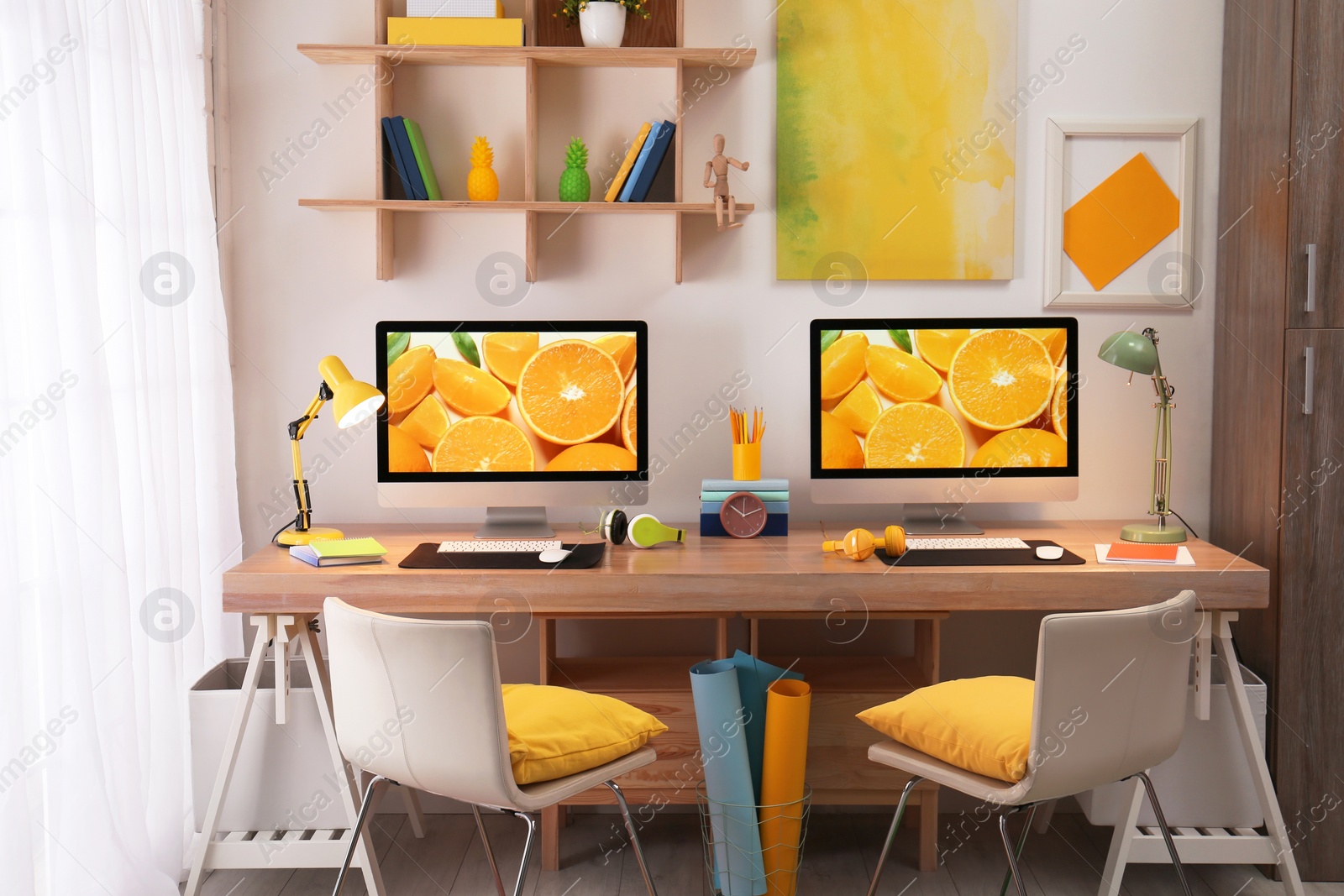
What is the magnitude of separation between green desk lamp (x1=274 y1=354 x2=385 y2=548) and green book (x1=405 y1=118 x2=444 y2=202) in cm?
50

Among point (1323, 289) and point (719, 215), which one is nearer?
point (1323, 289)

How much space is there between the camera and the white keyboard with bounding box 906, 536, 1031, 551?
2092mm

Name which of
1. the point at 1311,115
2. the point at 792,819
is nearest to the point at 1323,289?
the point at 1311,115

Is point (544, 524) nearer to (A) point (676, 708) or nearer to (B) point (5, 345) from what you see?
(A) point (676, 708)

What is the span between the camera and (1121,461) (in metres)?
2.49

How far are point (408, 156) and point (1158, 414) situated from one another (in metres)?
1.90

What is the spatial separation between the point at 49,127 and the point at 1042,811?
2476mm

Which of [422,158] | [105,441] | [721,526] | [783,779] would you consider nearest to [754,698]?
[783,779]

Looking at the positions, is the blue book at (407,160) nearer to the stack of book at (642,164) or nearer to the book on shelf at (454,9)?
the book on shelf at (454,9)

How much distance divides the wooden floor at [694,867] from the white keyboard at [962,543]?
73cm

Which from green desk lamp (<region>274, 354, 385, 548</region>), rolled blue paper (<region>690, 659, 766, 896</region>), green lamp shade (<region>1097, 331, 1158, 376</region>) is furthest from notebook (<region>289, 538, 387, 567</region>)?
green lamp shade (<region>1097, 331, 1158, 376</region>)

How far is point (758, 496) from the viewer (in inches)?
87.9

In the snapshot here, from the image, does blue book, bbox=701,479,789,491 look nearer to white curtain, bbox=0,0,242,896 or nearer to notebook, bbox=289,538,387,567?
notebook, bbox=289,538,387,567

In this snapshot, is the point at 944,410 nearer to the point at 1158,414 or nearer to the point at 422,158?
the point at 1158,414
